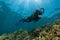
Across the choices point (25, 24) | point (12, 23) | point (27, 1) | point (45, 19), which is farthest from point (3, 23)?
point (45, 19)

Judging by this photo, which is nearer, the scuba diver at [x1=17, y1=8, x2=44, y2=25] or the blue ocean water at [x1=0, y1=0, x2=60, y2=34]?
the scuba diver at [x1=17, y1=8, x2=44, y2=25]

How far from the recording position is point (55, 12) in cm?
812

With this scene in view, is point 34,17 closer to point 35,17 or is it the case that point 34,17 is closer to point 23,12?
point 35,17

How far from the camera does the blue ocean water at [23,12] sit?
7.47 metres

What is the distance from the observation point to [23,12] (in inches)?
310

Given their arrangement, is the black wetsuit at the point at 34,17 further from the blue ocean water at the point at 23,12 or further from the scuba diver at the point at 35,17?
the blue ocean water at the point at 23,12

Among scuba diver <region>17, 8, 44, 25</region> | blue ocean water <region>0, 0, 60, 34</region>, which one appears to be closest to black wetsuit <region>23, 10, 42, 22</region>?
scuba diver <region>17, 8, 44, 25</region>

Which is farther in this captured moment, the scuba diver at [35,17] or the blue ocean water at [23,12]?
the blue ocean water at [23,12]

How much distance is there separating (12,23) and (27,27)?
35.4 inches

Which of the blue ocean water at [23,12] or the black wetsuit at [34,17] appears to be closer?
the black wetsuit at [34,17]

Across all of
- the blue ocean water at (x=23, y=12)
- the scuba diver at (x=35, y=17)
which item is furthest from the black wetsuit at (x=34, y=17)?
the blue ocean water at (x=23, y=12)

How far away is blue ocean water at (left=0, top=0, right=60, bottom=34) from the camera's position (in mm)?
7470

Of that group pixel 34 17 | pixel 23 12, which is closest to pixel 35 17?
pixel 34 17

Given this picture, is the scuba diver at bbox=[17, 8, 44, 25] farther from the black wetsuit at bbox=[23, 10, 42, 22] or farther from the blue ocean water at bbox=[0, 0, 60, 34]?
the blue ocean water at bbox=[0, 0, 60, 34]
